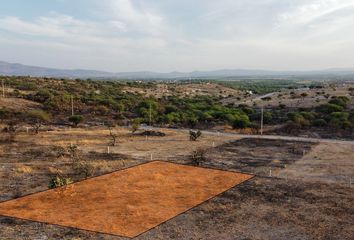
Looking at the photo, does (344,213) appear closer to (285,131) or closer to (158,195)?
(158,195)

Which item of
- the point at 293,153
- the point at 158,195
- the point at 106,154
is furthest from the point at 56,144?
the point at 293,153

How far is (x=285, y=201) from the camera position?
803 inches

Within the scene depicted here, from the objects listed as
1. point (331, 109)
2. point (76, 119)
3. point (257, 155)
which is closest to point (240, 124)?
point (331, 109)

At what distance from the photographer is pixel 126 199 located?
20609mm

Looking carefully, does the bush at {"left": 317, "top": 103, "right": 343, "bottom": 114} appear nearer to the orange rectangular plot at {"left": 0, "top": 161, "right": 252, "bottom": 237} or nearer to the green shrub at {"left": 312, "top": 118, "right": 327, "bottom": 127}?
the green shrub at {"left": 312, "top": 118, "right": 327, "bottom": 127}

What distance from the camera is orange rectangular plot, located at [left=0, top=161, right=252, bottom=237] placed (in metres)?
17.2

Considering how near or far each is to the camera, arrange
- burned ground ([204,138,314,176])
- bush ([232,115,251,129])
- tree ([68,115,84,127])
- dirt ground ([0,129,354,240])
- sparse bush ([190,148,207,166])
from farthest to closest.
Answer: tree ([68,115,84,127])
bush ([232,115,251,129])
sparse bush ([190,148,207,166])
burned ground ([204,138,314,176])
dirt ground ([0,129,354,240])

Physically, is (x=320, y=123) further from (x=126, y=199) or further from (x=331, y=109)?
(x=126, y=199)

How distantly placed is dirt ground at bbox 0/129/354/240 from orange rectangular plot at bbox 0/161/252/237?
785 mm

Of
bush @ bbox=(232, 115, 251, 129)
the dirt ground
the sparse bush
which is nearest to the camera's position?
the dirt ground

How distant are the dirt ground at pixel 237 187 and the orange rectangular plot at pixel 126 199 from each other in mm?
785

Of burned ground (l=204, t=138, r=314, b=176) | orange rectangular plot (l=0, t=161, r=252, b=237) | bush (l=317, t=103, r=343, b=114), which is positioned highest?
bush (l=317, t=103, r=343, b=114)

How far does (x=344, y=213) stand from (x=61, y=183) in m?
15.0

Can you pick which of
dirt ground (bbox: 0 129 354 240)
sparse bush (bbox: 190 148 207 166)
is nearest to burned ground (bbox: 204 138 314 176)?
dirt ground (bbox: 0 129 354 240)
